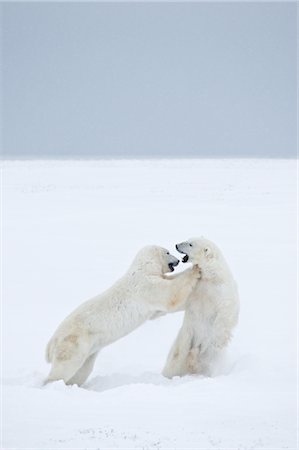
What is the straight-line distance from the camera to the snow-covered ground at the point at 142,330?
5438 mm

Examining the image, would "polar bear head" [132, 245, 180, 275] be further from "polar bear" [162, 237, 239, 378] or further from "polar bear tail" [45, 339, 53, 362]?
"polar bear tail" [45, 339, 53, 362]

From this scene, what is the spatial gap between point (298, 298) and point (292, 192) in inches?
476

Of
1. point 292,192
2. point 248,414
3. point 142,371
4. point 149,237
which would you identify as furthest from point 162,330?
point 292,192

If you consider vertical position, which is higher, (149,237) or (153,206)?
(153,206)

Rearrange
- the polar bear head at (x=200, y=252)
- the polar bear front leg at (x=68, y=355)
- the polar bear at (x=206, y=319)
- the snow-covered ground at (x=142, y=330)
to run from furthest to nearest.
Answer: the polar bear head at (x=200, y=252)
the polar bear at (x=206, y=319)
the polar bear front leg at (x=68, y=355)
the snow-covered ground at (x=142, y=330)

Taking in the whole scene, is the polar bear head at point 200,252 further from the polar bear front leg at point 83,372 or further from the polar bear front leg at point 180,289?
the polar bear front leg at point 83,372

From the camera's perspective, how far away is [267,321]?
9.05 meters

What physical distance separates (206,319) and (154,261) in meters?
0.75

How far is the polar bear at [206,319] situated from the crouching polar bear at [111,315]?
163mm

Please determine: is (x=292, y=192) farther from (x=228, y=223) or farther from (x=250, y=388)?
(x=250, y=388)

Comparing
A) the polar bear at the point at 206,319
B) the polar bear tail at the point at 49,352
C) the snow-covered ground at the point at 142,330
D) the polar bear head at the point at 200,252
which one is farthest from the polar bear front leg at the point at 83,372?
the polar bear head at the point at 200,252

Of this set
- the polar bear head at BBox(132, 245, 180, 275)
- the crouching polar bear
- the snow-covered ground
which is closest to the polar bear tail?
the crouching polar bear

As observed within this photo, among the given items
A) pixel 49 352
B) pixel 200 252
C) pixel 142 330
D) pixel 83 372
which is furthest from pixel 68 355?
pixel 142 330

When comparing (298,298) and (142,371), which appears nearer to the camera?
(142,371)
